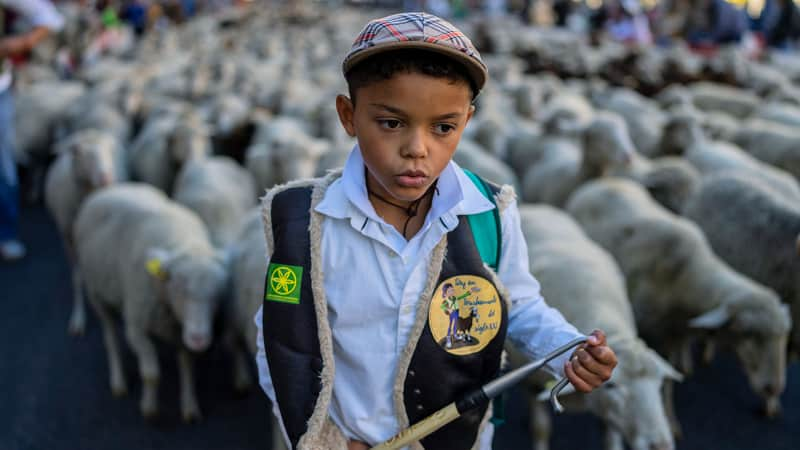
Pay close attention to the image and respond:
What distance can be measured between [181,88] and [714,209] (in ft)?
23.6

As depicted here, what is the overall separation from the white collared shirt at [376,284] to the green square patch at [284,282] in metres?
0.06

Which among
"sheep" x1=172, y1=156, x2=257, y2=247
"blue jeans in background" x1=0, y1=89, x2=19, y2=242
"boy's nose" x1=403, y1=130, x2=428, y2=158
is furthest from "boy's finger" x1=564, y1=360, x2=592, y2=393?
"blue jeans in background" x1=0, y1=89, x2=19, y2=242

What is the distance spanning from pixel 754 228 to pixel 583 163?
1493 millimetres

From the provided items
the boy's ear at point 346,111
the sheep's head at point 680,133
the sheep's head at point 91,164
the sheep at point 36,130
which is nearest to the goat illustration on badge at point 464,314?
the boy's ear at point 346,111

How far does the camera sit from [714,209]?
13.3ft

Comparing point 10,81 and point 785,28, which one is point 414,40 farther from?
point 785,28

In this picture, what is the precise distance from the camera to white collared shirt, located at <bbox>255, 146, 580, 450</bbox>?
1235 millimetres

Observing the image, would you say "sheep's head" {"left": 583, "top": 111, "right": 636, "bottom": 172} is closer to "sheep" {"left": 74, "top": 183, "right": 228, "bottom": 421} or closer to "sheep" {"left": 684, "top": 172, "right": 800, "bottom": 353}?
"sheep" {"left": 684, "top": 172, "right": 800, "bottom": 353}

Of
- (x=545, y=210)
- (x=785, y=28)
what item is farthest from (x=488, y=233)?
(x=785, y=28)

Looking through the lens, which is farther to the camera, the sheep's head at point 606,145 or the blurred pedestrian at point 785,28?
the blurred pedestrian at point 785,28

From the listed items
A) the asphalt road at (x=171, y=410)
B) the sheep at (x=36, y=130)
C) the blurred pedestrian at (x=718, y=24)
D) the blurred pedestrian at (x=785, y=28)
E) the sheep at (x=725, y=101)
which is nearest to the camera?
the asphalt road at (x=171, y=410)

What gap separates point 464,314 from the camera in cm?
127

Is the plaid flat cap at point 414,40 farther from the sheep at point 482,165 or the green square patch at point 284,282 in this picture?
the sheep at point 482,165

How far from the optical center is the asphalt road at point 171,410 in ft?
10.4
